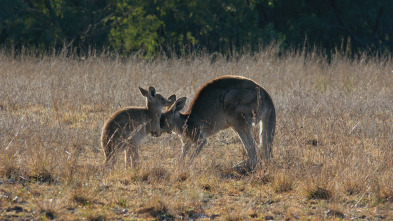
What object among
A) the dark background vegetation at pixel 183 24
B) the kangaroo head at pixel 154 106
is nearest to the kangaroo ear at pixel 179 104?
the kangaroo head at pixel 154 106

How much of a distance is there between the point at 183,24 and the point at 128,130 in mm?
16542

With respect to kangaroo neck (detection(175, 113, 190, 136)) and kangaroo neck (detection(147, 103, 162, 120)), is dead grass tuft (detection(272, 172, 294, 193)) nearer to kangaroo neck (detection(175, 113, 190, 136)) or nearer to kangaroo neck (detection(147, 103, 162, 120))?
kangaroo neck (detection(175, 113, 190, 136))

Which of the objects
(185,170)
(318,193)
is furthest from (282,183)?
(185,170)

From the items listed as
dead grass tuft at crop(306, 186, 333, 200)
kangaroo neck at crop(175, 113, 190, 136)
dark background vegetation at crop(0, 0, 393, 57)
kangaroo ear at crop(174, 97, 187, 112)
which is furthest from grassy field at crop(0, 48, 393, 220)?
dark background vegetation at crop(0, 0, 393, 57)

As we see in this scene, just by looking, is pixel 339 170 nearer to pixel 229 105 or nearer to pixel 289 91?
Answer: pixel 229 105

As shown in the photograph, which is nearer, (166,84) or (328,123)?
(328,123)

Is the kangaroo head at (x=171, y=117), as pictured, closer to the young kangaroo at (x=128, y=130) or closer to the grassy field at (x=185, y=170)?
the young kangaroo at (x=128, y=130)

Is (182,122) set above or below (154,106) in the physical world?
below

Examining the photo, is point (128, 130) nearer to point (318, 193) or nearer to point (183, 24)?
point (318, 193)

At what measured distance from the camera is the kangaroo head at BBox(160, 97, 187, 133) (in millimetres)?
7672

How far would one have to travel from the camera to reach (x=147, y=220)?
5.03 m

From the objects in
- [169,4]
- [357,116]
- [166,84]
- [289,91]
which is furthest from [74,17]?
[357,116]

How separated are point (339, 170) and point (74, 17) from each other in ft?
53.8

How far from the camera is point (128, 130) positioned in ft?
22.9
